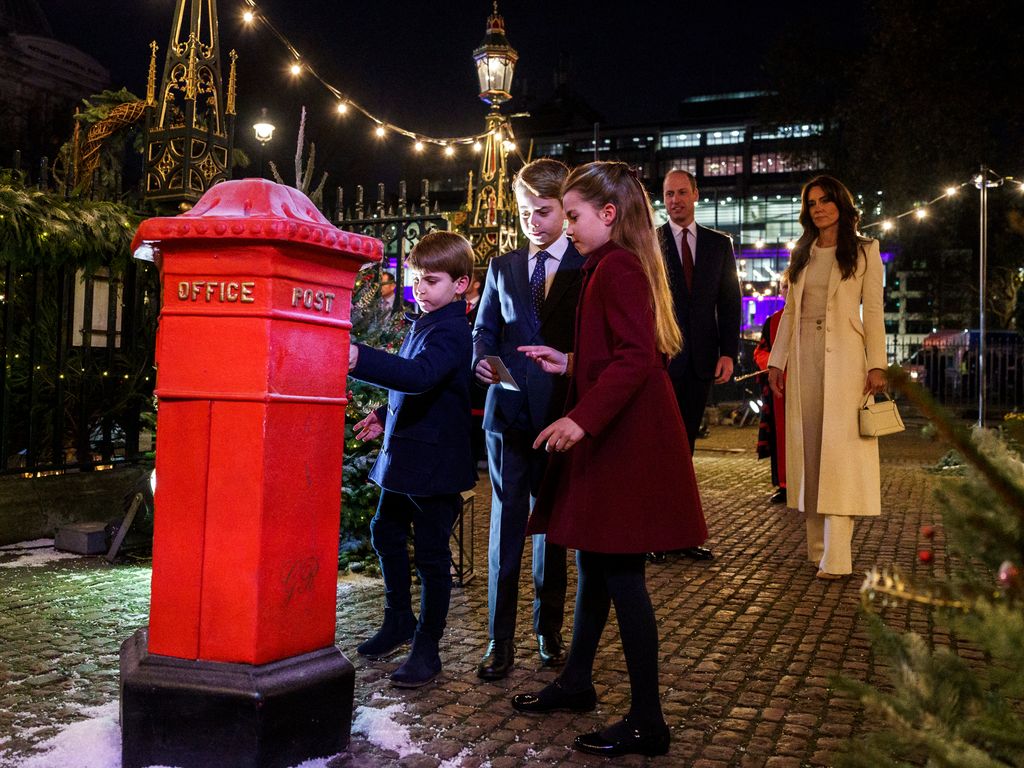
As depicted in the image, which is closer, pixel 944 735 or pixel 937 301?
pixel 944 735

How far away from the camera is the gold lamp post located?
10523 mm

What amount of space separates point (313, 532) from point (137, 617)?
6.64 ft

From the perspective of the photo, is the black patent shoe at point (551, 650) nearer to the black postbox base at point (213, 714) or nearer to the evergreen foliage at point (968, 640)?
the black postbox base at point (213, 714)

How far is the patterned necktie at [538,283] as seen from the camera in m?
→ 3.86

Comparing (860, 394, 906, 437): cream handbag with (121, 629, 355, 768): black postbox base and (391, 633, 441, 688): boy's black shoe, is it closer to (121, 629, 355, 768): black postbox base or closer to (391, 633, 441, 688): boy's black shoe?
(391, 633, 441, 688): boy's black shoe

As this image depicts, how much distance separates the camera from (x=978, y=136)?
27.8m

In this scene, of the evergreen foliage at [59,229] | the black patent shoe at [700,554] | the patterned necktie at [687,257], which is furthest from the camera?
the black patent shoe at [700,554]

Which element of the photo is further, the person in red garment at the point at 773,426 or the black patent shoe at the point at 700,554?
the person in red garment at the point at 773,426

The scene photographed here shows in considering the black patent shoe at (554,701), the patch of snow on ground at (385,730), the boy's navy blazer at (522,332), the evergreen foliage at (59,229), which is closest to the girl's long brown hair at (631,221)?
the boy's navy blazer at (522,332)

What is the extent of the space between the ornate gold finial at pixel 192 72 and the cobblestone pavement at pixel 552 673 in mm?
3115

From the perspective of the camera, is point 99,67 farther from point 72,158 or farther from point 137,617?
point 137,617

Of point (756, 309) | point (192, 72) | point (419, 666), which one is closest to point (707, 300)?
point (419, 666)

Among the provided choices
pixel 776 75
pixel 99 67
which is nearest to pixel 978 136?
pixel 776 75

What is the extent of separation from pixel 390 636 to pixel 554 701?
0.93 m
